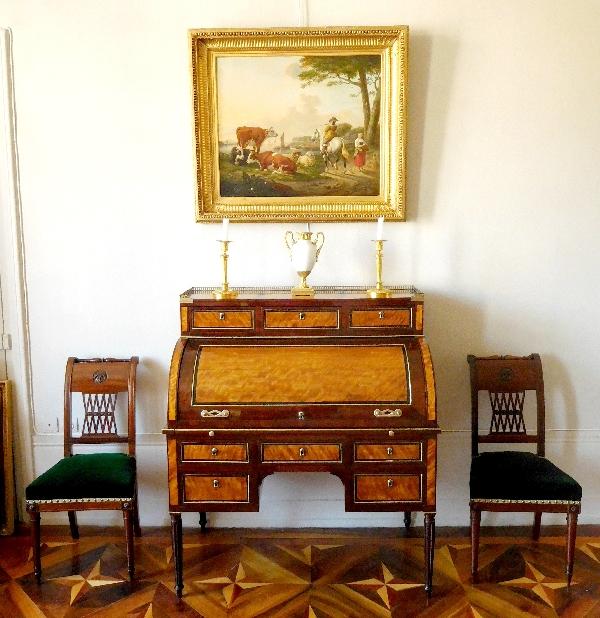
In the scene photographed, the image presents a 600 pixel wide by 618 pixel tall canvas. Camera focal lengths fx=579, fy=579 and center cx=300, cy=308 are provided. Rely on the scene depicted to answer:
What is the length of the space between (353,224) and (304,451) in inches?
48.0

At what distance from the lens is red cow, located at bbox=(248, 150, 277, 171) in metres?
2.97

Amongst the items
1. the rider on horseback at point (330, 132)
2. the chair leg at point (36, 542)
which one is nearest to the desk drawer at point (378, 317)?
the rider on horseback at point (330, 132)

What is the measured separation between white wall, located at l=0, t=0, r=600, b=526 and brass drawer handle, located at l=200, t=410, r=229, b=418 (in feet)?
2.43

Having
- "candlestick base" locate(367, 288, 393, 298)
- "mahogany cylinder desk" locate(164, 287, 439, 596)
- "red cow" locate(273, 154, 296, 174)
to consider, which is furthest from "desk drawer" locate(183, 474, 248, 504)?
"red cow" locate(273, 154, 296, 174)

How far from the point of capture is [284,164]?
9.79 ft

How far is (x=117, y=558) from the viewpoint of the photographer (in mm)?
2879

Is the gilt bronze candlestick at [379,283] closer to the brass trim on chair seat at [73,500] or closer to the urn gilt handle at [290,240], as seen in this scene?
the urn gilt handle at [290,240]

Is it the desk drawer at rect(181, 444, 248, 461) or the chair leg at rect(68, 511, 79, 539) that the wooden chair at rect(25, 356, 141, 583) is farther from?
the desk drawer at rect(181, 444, 248, 461)

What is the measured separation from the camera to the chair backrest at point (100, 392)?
298cm

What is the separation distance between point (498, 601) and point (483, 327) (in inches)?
51.6

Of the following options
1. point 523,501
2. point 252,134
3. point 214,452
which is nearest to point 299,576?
point 214,452

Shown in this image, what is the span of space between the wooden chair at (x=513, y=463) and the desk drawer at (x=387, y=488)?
313 mm

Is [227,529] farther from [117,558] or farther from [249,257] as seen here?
[249,257]

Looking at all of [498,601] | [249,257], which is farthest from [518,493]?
[249,257]
